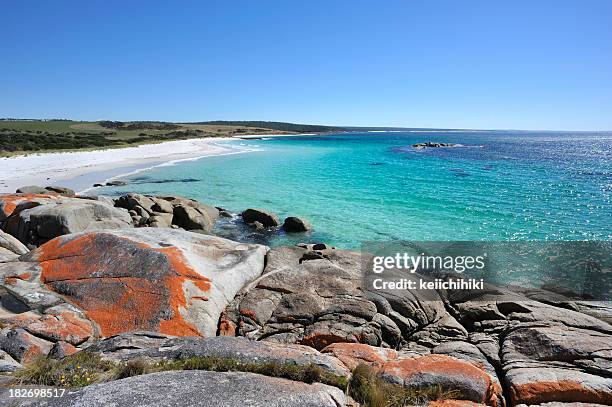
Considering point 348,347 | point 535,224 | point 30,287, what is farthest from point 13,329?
point 535,224

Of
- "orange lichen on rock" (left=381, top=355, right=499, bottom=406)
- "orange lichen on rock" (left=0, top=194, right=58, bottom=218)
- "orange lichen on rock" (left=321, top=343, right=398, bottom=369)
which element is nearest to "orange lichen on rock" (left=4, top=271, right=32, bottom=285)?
"orange lichen on rock" (left=321, top=343, right=398, bottom=369)

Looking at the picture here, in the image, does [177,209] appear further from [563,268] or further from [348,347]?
[563,268]

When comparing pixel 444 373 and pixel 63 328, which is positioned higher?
pixel 444 373

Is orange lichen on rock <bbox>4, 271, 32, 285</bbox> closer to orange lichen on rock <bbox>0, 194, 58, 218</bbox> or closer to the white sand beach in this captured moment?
orange lichen on rock <bbox>0, 194, 58, 218</bbox>

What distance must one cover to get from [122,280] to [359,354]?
219 inches

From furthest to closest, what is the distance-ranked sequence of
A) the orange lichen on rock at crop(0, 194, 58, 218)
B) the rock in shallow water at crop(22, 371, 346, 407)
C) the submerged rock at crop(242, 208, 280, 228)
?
the submerged rock at crop(242, 208, 280, 228) → the orange lichen on rock at crop(0, 194, 58, 218) → the rock in shallow water at crop(22, 371, 346, 407)

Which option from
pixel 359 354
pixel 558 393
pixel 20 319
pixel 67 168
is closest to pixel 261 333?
pixel 359 354

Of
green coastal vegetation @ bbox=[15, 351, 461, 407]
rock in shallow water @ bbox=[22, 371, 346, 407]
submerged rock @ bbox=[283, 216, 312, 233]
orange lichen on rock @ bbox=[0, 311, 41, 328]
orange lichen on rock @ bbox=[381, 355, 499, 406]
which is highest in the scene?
rock in shallow water @ bbox=[22, 371, 346, 407]

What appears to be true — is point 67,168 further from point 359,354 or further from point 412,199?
point 359,354

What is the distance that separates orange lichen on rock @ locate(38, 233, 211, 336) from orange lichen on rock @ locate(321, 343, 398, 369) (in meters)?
3.05

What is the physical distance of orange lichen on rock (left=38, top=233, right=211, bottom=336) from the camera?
24.8 feet

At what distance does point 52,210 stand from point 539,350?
16.2m

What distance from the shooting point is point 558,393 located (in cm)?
531

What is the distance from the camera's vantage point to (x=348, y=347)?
21.9ft
